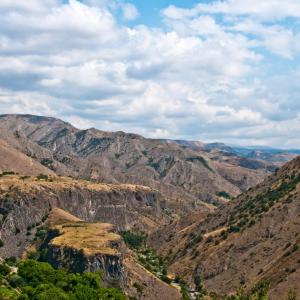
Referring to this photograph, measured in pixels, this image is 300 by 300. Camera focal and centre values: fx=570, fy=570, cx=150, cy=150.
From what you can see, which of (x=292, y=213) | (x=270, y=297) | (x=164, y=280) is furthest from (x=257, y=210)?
(x=270, y=297)

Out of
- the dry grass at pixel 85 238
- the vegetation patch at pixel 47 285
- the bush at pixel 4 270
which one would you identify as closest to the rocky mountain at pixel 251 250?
the dry grass at pixel 85 238

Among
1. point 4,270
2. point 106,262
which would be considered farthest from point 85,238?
point 4,270

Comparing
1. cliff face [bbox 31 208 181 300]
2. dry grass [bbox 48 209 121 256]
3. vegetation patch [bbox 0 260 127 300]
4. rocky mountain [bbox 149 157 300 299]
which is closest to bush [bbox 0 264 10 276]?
vegetation patch [bbox 0 260 127 300]

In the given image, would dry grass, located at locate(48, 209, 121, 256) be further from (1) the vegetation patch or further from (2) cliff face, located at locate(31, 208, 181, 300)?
(1) the vegetation patch

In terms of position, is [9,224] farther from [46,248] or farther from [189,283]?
[189,283]

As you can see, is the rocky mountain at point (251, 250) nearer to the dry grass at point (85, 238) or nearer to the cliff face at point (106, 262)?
the cliff face at point (106, 262)

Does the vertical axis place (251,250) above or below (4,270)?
below

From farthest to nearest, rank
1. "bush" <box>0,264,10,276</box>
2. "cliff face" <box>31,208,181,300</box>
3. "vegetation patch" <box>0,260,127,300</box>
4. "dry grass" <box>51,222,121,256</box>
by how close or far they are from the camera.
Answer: "dry grass" <box>51,222,121,256</box> < "cliff face" <box>31,208,181,300</box> < "bush" <box>0,264,10,276</box> < "vegetation patch" <box>0,260,127,300</box>

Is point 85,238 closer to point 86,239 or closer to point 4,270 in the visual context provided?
point 86,239

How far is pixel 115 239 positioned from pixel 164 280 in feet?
58.7

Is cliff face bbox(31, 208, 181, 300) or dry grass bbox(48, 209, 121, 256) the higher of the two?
dry grass bbox(48, 209, 121, 256)

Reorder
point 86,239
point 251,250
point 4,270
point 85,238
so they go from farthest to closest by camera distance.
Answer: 1. point 251,250
2. point 85,238
3. point 86,239
4. point 4,270

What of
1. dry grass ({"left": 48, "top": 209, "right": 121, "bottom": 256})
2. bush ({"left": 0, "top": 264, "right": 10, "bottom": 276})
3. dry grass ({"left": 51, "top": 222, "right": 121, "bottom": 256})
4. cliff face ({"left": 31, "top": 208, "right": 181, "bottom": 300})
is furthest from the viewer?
dry grass ({"left": 48, "top": 209, "right": 121, "bottom": 256})

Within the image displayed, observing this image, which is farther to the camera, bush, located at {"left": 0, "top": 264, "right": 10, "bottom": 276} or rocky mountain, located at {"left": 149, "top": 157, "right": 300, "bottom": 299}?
rocky mountain, located at {"left": 149, "top": 157, "right": 300, "bottom": 299}
